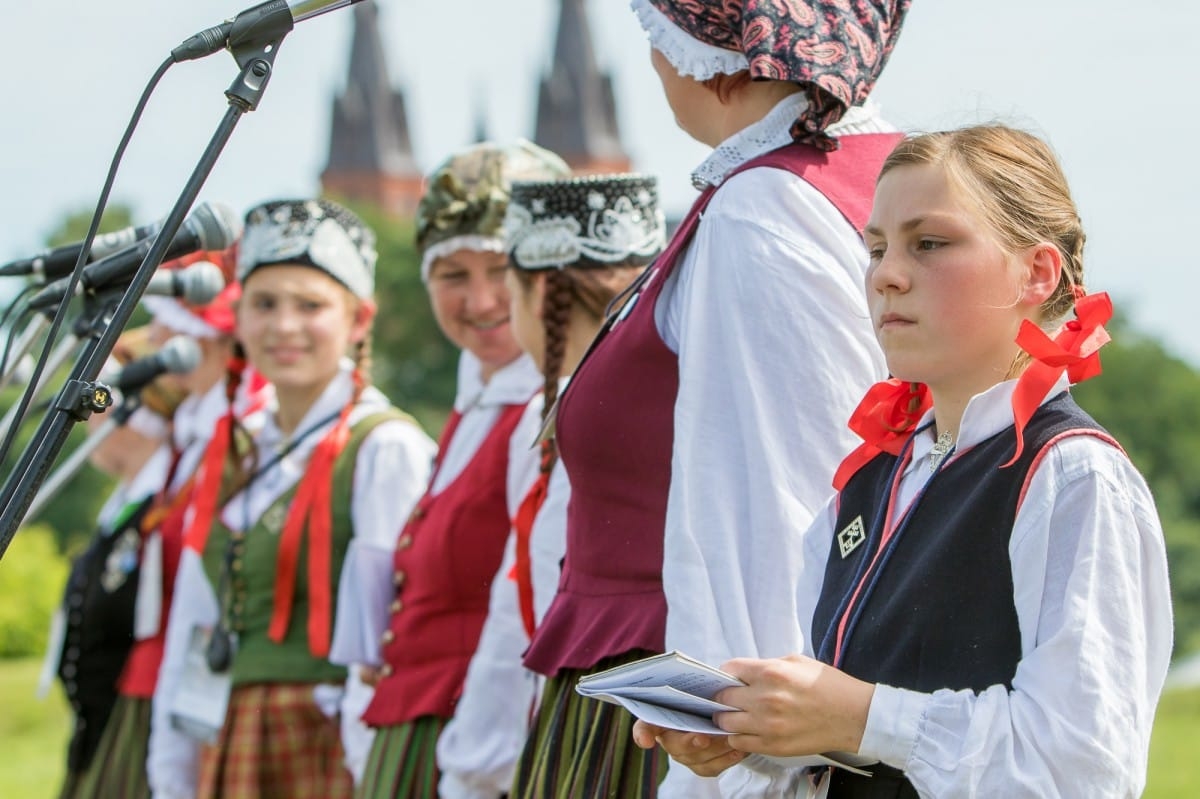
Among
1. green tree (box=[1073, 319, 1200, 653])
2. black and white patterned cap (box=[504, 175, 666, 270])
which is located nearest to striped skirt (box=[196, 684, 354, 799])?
black and white patterned cap (box=[504, 175, 666, 270])

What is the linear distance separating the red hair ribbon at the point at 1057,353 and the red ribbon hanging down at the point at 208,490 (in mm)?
2901

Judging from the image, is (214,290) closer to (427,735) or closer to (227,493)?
(427,735)

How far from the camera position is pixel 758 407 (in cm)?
215

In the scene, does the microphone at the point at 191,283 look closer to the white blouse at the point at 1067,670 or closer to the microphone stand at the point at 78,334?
the microphone stand at the point at 78,334

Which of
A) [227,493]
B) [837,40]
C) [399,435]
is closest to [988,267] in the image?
[837,40]

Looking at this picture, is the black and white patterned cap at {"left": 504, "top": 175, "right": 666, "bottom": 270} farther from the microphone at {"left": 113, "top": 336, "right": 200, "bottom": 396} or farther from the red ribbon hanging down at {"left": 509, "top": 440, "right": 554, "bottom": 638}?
the microphone at {"left": 113, "top": 336, "right": 200, "bottom": 396}

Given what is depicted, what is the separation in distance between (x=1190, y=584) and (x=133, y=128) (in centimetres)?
4333

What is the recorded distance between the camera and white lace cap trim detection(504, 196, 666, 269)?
3123 mm

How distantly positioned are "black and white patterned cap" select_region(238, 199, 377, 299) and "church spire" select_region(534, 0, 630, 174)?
250ft

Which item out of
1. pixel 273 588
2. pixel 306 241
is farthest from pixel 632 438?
pixel 306 241

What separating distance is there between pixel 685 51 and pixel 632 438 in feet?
1.74

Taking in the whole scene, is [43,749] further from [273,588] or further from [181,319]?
[273,588]

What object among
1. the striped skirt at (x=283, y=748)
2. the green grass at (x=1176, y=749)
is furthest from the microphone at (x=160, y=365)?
the green grass at (x=1176, y=749)

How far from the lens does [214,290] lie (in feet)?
9.53
